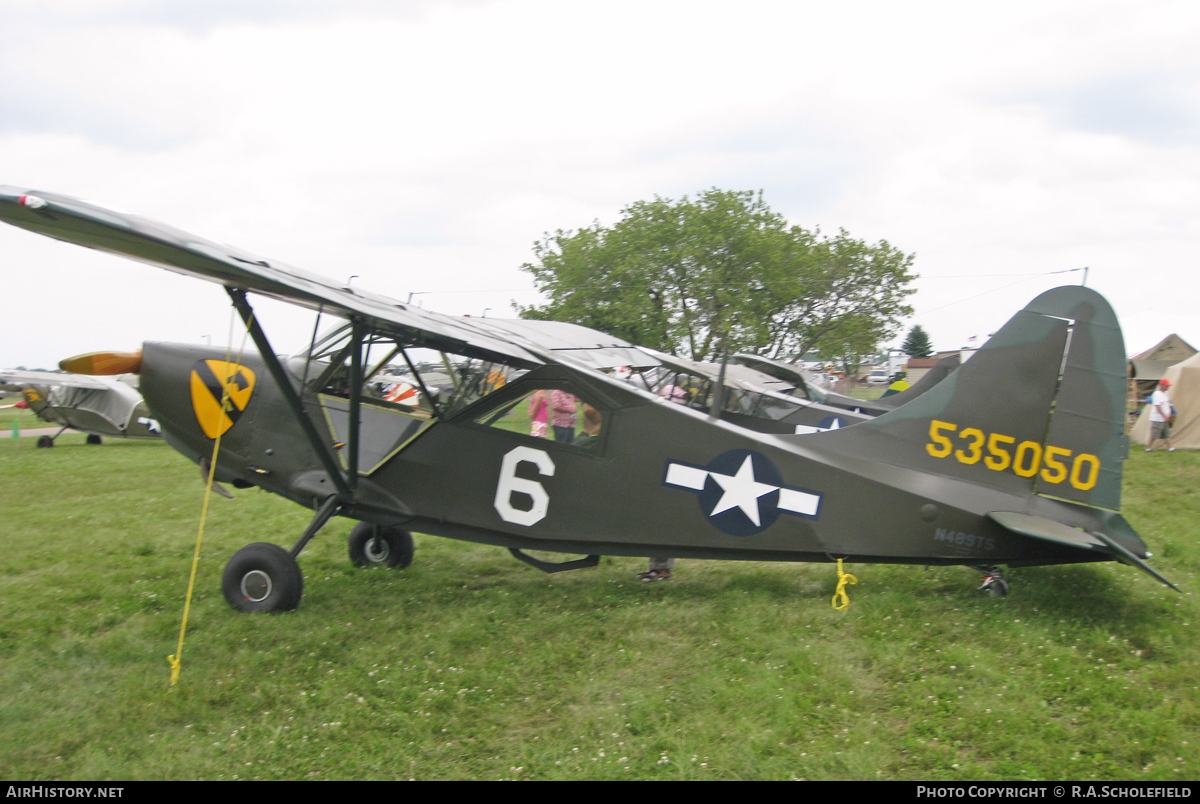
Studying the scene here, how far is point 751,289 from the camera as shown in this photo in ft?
108

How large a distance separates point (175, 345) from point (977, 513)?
20.8 ft

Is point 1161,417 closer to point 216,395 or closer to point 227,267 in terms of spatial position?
point 216,395

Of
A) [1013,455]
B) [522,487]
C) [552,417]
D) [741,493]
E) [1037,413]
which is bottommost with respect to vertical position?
[522,487]

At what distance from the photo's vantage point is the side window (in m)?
5.41

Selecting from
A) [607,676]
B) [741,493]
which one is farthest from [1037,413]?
[607,676]

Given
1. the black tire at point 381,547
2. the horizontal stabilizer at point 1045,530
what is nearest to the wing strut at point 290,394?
the black tire at point 381,547

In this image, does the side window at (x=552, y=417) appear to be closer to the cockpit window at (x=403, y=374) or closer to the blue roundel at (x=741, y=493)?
the cockpit window at (x=403, y=374)

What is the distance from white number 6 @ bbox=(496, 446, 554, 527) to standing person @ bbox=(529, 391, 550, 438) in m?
0.20

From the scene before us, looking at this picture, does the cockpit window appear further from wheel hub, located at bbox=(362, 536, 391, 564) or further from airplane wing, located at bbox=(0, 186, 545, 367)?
wheel hub, located at bbox=(362, 536, 391, 564)

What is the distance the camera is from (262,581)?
5312mm

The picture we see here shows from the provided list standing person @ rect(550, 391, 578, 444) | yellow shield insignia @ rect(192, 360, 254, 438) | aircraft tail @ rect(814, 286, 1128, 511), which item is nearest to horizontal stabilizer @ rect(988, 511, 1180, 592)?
aircraft tail @ rect(814, 286, 1128, 511)

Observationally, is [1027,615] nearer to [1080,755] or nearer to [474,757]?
[1080,755]

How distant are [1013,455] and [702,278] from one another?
2767 cm

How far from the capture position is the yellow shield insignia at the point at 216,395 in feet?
19.5
